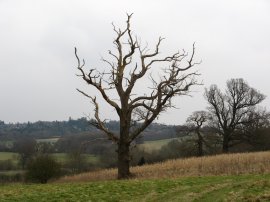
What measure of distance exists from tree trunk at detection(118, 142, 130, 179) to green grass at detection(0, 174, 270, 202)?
22.9 feet

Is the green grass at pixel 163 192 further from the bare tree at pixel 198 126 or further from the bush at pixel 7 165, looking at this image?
the bush at pixel 7 165

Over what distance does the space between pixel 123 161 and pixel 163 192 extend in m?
10.2

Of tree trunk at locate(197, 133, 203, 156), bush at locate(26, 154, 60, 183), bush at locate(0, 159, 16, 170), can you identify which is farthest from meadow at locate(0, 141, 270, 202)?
bush at locate(0, 159, 16, 170)

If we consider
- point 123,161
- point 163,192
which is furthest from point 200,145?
point 163,192

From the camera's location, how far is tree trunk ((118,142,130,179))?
26.3 metres

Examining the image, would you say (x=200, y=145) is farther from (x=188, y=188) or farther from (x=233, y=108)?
(x=188, y=188)

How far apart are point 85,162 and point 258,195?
47123 mm

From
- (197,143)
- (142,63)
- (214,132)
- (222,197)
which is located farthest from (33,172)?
(214,132)

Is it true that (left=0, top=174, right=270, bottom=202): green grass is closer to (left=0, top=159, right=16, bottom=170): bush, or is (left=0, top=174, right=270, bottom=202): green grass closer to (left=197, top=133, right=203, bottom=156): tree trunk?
(left=197, top=133, right=203, bottom=156): tree trunk

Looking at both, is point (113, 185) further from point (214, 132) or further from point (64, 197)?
point (214, 132)

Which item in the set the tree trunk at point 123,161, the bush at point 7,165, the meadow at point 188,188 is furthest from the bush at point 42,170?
the bush at point 7,165

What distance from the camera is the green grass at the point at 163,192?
1326 centimetres

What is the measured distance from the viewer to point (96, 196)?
1650cm

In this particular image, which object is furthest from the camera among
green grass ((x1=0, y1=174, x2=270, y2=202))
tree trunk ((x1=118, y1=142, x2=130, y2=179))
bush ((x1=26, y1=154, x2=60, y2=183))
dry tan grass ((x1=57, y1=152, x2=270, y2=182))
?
bush ((x1=26, y1=154, x2=60, y2=183))
